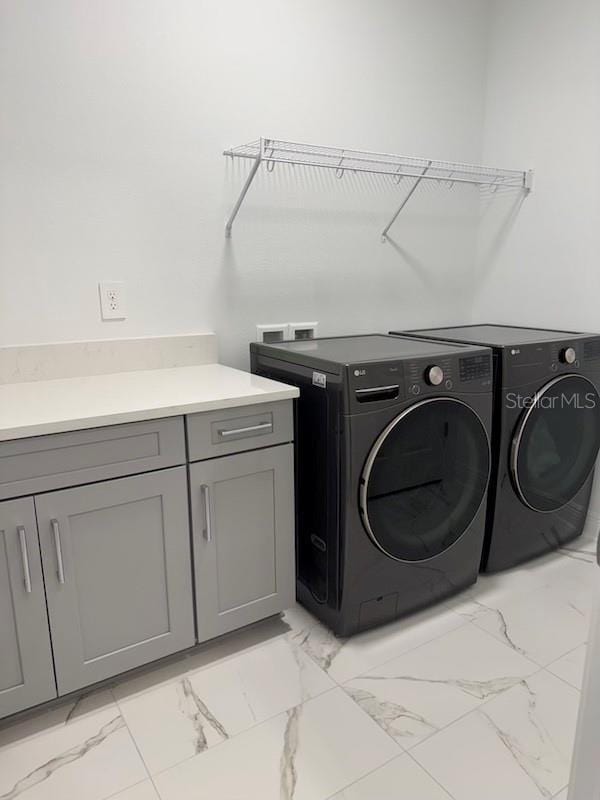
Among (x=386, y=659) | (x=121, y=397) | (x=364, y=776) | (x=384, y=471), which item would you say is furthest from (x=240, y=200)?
(x=364, y=776)

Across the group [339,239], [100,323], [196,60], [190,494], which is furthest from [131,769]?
[196,60]

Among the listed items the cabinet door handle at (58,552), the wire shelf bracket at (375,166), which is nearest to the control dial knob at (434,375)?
the wire shelf bracket at (375,166)

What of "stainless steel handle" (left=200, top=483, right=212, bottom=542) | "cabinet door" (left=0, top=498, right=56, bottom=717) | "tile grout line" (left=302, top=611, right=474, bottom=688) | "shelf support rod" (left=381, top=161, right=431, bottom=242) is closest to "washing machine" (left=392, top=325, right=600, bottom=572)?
"tile grout line" (left=302, top=611, right=474, bottom=688)

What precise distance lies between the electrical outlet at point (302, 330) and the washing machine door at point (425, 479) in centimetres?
73

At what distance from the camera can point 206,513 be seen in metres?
1.58

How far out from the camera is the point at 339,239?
7.62 feet

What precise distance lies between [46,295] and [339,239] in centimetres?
115

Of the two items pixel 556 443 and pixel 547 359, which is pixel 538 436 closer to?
pixel 556 443

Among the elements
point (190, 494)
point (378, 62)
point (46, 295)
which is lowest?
point (190, 494)

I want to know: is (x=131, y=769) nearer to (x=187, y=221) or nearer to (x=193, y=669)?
(x=193, y=669)

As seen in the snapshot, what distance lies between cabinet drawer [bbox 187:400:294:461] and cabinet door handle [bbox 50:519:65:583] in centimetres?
37

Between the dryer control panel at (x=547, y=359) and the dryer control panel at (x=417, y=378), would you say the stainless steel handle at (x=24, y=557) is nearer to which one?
the dryer control panel at (x=417, y=378)

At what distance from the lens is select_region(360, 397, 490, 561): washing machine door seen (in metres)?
1.68

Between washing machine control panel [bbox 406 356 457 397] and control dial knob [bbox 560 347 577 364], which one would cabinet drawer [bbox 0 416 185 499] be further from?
control dial knob [bbox 560 347 577 364]
